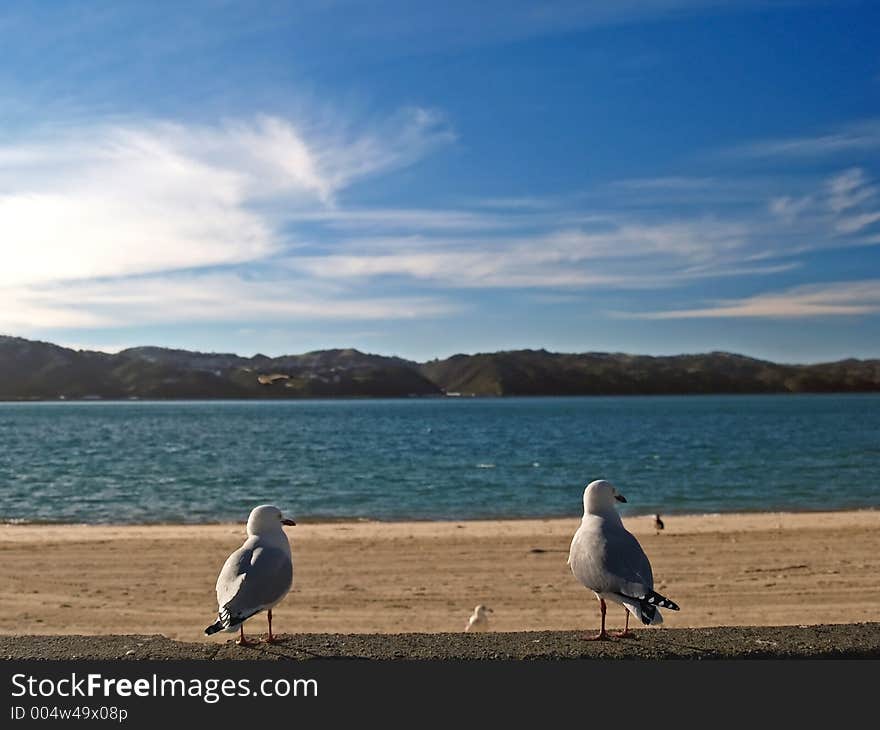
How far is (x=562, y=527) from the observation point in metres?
23.8

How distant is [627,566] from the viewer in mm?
5473

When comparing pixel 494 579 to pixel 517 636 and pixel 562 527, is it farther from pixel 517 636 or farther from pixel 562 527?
pixel 517 636

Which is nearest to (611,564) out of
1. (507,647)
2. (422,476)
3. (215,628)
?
(507,647)

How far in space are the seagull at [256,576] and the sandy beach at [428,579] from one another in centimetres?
304

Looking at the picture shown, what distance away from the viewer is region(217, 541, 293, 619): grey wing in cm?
531

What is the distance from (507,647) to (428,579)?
11476 millimetres

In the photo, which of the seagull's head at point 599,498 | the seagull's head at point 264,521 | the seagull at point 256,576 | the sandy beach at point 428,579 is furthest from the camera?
the sandy beach at point 428,579

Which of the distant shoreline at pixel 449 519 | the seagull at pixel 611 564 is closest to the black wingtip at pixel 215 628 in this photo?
the seagull at pixel 611 564

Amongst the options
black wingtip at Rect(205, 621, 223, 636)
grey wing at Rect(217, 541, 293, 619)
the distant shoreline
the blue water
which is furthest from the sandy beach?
the blue water

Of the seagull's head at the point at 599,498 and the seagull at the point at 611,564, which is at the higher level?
the seagull's head at the point at 599,498

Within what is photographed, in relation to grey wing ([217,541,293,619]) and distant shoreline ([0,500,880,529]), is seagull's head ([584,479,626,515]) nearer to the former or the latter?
grey wing ([217,541,293,619])

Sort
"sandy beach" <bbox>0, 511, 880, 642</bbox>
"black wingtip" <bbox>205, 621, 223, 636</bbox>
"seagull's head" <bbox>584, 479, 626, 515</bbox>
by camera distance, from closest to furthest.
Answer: "black wingtip" <bbox>205, 621, 223, 636</bbox> < "seagull's head" <bbox>584, 479, 626, 515</bbox> < "sandy beach" <bbox>0, 511, 880, 642</bbox>

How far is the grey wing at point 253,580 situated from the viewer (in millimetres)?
5312

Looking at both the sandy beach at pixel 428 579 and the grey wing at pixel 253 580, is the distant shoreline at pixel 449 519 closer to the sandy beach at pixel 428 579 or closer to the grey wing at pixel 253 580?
the sandy beach at pixel 428 579
